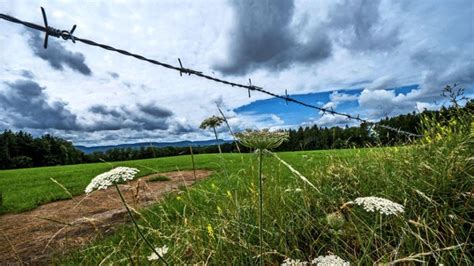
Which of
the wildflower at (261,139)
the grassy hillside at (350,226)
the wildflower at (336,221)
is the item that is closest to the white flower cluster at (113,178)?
the wildflower at (261,139)

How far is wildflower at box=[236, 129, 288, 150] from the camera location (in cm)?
162

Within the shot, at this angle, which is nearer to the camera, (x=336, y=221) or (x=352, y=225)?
(x=336, y=221)

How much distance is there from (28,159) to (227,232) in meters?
81.1

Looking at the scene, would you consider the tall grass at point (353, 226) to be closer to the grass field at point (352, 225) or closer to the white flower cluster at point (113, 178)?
the grass field at point (352, 225)

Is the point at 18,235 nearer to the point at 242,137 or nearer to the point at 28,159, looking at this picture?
the point at 242,137

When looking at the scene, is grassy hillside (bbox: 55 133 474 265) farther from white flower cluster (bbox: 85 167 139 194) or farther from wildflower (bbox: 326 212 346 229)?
white flower cluster (bbox: 85 167 139 194)

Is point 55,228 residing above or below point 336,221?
below

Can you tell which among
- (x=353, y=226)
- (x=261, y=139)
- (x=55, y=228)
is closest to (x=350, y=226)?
(x=353, y=226)

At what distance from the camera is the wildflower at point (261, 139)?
63.9 inches

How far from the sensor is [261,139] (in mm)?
1637

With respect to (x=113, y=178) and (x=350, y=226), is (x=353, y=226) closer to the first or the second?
(x=350, y=226)

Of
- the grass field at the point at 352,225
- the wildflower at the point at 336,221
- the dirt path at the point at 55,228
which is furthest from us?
the dirt path at the point at 55,228

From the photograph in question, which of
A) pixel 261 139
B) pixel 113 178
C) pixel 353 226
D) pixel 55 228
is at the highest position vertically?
pixel 261 139

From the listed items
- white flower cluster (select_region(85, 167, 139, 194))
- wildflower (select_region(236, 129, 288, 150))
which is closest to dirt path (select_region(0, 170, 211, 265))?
white flower cluster (select_region(85, 167, 139, 194))
